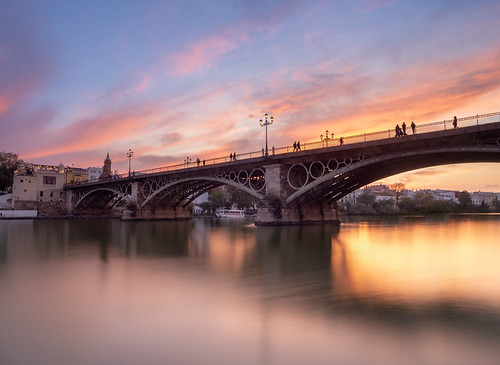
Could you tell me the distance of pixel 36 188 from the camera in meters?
91.5

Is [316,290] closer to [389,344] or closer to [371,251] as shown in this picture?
[389,344]

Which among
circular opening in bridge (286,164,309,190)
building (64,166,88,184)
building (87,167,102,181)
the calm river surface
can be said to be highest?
building (87,167,102,181)

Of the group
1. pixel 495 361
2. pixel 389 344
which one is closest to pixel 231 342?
pixel 389 344

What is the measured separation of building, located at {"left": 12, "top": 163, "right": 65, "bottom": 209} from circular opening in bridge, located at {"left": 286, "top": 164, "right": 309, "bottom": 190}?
241 ft

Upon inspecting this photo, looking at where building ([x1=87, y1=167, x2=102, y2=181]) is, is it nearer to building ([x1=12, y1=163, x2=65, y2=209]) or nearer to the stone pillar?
building ([x1=12, y1=163, x2=65, y2=209])

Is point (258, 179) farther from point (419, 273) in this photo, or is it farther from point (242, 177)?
point (419, 273)

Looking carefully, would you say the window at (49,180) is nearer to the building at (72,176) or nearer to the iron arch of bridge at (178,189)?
the building at (72,176)

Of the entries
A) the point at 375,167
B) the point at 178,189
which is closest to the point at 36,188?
the point at 178,189

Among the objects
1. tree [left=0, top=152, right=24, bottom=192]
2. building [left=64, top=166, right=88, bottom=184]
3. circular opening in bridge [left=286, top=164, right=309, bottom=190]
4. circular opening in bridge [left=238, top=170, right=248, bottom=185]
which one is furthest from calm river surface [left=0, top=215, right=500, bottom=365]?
tree [left=0, top=152, right=24, bottom=192]

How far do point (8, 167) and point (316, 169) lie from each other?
10013 centimetres

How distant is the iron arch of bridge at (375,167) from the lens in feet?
104

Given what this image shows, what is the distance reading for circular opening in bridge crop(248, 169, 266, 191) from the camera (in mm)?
45731

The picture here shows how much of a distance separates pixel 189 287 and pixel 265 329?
4.06 m

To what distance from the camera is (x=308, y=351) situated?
555 centimetres
